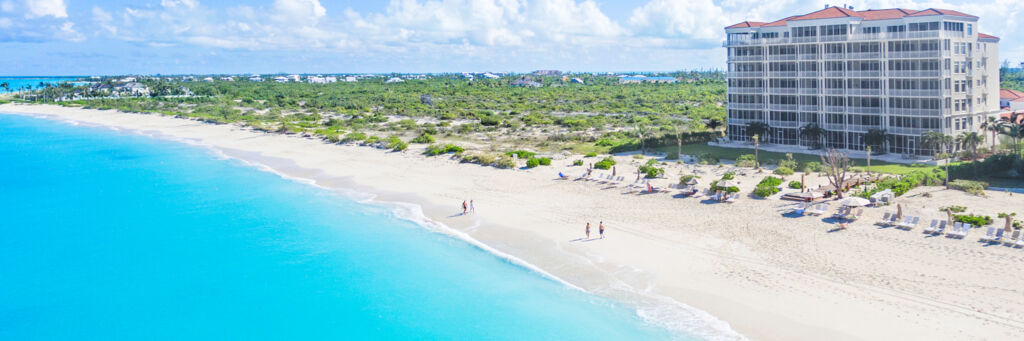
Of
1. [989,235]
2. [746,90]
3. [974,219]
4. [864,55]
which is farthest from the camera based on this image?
[746,90]

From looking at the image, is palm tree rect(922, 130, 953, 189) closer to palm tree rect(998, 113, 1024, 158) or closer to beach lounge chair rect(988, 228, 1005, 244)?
palm tree rect(998, 113, 1024, 158)

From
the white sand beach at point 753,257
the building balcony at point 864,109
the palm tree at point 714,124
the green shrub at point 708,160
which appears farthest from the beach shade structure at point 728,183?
the palm tree at point 714,124

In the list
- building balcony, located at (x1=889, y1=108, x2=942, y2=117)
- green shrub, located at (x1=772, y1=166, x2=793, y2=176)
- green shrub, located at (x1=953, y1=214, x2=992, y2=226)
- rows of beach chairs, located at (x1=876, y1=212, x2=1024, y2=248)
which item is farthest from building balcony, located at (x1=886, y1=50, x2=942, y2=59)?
rows of beach chairs, located at (x1=876, y1=212, x2=1024, y2=248)

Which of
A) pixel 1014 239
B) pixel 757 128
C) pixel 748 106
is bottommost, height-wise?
pixel 1014 239

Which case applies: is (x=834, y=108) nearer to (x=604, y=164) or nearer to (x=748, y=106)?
(x=748, y=106)

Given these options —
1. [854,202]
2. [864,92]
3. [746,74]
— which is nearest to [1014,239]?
[854,202]

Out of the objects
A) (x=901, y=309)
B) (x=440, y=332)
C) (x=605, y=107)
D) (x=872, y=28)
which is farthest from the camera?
(x=605, y=107)

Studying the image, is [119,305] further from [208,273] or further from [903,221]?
[903,221]

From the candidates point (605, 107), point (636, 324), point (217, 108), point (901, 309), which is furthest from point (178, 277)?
point (217, 108)
